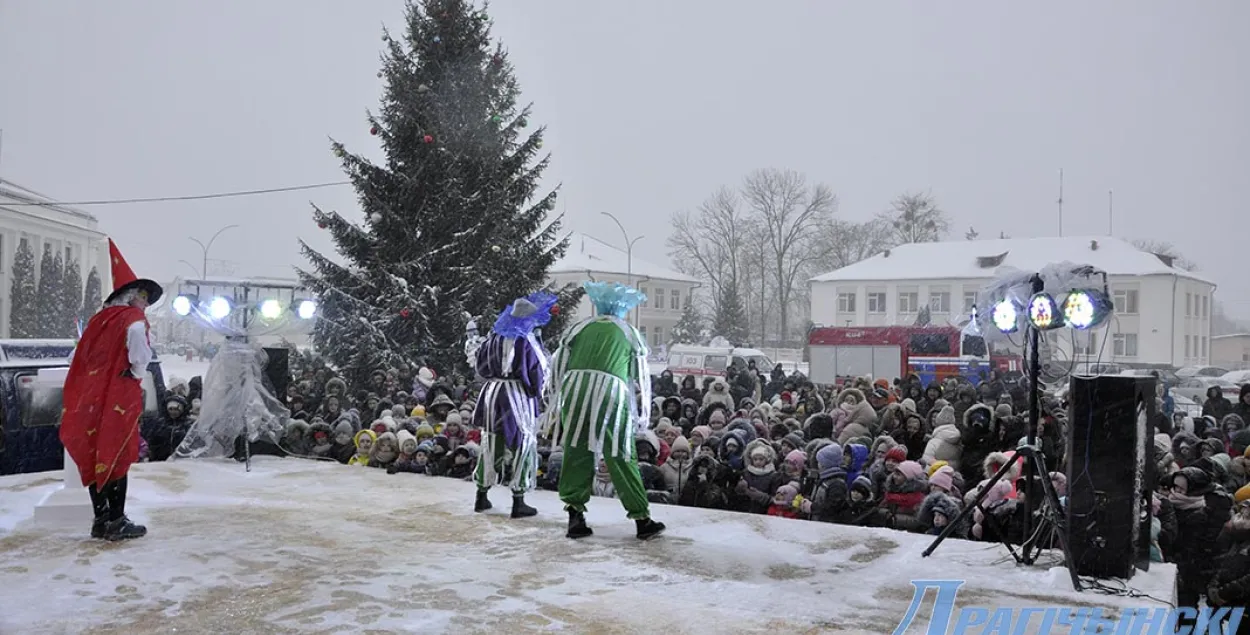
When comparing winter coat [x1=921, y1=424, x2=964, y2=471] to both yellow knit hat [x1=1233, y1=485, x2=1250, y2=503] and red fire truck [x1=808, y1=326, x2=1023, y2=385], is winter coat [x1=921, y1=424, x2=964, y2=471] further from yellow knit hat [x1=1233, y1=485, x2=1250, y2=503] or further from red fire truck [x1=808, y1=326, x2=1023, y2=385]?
red fire truck [x1=808, y1=326, x2=1023, y2=385]

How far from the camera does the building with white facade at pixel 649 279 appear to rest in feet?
173

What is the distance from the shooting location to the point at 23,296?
19844 mm

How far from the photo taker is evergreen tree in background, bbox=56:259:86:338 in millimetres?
20859

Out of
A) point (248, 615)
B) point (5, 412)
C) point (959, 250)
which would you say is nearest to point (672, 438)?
point (248, 615)

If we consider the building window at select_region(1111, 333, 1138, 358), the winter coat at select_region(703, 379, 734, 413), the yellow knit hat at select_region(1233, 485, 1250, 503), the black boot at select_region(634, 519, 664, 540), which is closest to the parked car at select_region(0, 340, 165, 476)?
the black boot at select_region(634, 519, 664, 540)

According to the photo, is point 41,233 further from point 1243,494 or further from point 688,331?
point 688,331

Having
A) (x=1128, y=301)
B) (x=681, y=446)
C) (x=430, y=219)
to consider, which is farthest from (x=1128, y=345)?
(x=681, y=446)

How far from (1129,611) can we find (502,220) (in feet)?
50.9

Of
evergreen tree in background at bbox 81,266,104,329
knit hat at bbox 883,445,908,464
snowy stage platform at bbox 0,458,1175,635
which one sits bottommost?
snowy stage platform at bbox 0,458,1175,635

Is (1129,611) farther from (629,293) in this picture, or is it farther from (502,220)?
(502,220)

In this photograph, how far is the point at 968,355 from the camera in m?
24.3

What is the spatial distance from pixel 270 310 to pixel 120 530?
3.84 meters

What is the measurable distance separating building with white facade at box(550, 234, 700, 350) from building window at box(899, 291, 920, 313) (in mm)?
14433

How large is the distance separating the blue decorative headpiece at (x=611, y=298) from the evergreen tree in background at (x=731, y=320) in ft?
133
